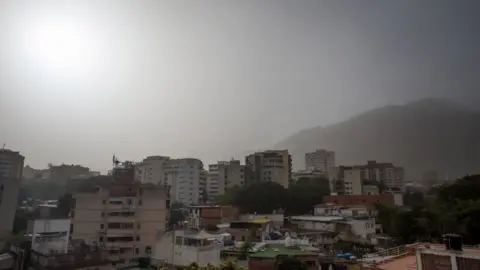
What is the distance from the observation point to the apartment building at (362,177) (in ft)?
121

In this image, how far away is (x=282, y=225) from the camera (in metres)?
23.3

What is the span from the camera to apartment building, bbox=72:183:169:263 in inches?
702

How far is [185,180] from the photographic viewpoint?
38750 millimetres

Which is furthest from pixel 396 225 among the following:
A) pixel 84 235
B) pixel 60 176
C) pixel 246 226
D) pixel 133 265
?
pixel 60 176

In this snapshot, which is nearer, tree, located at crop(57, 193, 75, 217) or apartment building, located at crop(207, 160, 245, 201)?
tree, located at crop(57, 193, 75, 217)

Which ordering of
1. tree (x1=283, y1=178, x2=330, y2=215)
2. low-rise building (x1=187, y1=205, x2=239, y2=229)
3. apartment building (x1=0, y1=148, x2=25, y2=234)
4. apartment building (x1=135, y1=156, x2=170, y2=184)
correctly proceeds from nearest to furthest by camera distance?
apartment building (x1=0, y1=148, x2=25, y2=234)
low-rise building (x1=187, y1=205, x2=239, y2=229)
tree (x1=283, y1=178, x2=330, y2=215)
apartment building (x1=135, y1=156, x2=170, y2=184)

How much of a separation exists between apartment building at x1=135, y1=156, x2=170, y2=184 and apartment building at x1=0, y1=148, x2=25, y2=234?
20010 millimetres

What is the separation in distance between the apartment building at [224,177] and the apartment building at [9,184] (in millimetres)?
21287

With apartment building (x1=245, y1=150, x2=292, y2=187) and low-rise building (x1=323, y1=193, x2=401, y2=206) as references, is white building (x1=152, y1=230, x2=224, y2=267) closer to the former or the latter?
low-rise building (x1=323, y1=193, x2=401, y2=206)

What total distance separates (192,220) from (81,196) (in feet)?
24.5

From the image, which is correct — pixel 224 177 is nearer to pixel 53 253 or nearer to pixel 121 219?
pixel 121 219

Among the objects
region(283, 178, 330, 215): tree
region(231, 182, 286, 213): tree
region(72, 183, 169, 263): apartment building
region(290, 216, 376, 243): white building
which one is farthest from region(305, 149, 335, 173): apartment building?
region(72, 183, 169, 263): apartment building

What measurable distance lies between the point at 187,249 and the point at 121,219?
18.7ft

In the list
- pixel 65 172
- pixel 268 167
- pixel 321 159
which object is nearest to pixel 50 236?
pixel 65 172
